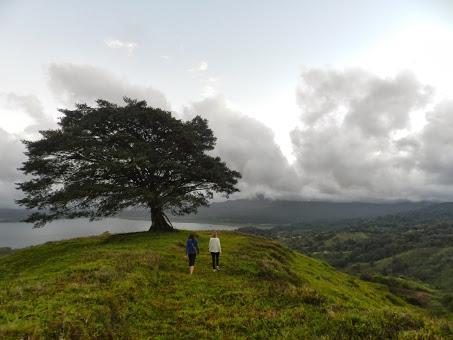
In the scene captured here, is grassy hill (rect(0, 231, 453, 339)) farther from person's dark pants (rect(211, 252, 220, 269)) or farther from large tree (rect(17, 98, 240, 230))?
large tree (rect(17, 98, 240, 230))

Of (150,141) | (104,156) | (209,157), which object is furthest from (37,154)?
(209,157)

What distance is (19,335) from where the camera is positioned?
33.0ft

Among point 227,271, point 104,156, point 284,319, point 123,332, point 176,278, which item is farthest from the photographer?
point 104,156

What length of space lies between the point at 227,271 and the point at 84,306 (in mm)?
12895

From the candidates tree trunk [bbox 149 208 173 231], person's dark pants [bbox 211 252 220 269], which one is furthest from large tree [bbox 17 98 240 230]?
person's dark pants [bbox 211 252 220 269]

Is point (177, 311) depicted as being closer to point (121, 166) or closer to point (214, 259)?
point (214, 259)

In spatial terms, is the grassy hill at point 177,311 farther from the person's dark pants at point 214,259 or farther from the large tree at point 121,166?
the large tree at point 121,166

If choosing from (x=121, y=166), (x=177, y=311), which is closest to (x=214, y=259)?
(x=177, y=311)

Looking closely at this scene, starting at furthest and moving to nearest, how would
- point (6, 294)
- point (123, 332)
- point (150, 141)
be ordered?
point (150, 141) < point (6, 294) < point (123, 332)

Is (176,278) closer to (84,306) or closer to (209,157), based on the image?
(84,306)

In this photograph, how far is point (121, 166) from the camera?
120 ft

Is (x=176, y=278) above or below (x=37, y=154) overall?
below

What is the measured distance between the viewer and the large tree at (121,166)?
38.1m

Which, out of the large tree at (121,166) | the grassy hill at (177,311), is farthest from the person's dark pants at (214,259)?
the large tree at (121,166)
